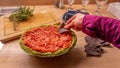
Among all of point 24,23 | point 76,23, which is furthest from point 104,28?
point 24,23

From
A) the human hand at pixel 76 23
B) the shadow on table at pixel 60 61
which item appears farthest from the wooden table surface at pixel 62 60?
the human hand at pixel 76 23

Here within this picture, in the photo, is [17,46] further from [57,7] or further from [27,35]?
[57,7]

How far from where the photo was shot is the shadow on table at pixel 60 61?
72 cm

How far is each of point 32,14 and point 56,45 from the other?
1.37 ft

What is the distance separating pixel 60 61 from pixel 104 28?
225mm

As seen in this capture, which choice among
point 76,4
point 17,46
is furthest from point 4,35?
point 76,4

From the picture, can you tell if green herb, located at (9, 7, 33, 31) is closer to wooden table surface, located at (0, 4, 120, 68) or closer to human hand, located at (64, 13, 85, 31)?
wooden table surface, located at (0, 4, 120, 68)

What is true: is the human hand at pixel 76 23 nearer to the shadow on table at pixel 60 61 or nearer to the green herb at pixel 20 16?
the shadow on table at pixel 60 61

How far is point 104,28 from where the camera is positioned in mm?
667

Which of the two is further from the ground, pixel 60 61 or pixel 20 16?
pixel 20 16

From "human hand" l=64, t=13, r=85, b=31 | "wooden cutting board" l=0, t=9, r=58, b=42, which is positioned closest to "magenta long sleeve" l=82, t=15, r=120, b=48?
"human hand" l=64, t=13, r=85, b=31

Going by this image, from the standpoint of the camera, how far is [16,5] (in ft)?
4.33

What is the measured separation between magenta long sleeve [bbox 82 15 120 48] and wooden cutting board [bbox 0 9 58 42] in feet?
1.16

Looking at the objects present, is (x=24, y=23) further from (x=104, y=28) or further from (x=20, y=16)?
(x=104, y=28)
